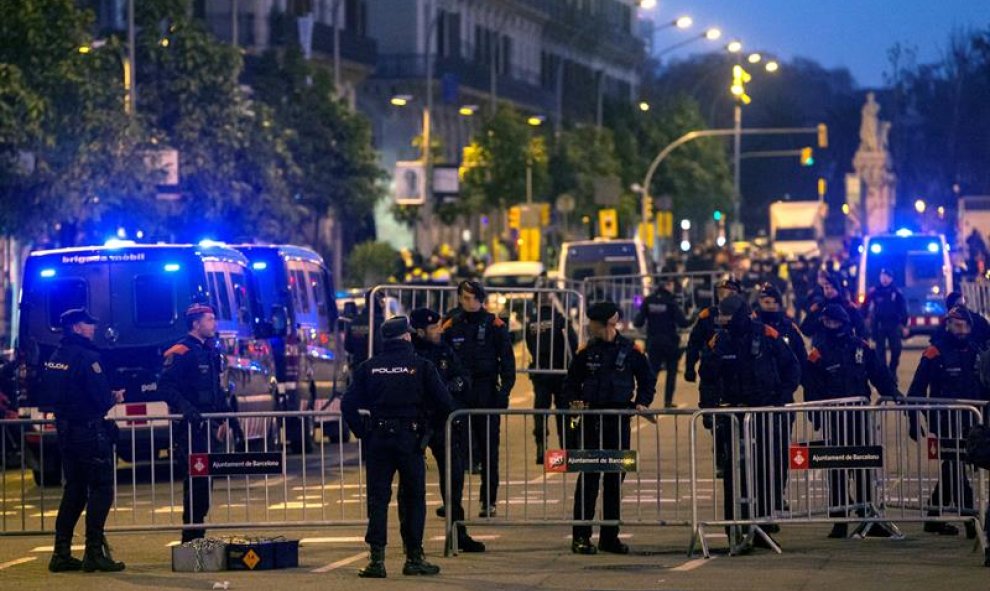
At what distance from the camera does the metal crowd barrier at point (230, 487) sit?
16391 mm

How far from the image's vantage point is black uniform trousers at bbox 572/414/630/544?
15898mm

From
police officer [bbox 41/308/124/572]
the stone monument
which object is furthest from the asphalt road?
the stone monument

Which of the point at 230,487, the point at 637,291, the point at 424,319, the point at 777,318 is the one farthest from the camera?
the point at 637,291

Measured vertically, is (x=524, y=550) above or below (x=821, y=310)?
below

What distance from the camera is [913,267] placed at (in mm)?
46312

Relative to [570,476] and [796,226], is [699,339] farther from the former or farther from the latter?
[796,226]

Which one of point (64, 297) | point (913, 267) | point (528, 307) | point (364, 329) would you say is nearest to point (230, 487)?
point (64, 297)

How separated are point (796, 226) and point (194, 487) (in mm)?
97132

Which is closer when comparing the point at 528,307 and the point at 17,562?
the point at 17,562

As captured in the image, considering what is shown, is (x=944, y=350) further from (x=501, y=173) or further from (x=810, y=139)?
(x=810, y=139)

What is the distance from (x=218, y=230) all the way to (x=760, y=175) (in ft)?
343

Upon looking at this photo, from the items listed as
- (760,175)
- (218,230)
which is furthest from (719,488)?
(760,175)

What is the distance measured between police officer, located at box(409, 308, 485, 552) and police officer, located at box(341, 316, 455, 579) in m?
0.45

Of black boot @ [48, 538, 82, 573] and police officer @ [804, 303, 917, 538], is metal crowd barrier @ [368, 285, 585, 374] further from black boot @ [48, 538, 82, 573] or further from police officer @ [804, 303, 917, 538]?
black boot @ [48, 538, 82, 573]
